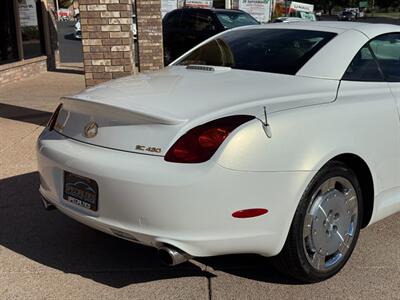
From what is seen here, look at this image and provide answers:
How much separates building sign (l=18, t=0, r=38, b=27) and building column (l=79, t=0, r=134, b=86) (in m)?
7.70

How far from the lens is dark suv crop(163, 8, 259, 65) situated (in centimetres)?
1370

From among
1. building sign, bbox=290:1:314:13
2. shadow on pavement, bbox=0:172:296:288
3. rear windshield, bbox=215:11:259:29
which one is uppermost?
rear windshield, bbox=215:11:259:29

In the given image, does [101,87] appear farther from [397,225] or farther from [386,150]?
[397,225]

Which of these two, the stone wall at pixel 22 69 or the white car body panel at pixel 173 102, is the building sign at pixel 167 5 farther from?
the white car body panel at pixel 173 102

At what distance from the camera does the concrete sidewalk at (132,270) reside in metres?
3.38

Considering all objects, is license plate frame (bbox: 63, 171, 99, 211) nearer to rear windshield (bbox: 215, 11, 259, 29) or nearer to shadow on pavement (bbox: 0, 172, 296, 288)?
shadow on pavement (bbox: 0, 172, 296, 288)

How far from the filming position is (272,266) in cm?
355

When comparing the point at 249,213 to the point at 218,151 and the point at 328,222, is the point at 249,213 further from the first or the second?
the point at 328,222

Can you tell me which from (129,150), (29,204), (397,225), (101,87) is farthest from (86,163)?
(397,225)

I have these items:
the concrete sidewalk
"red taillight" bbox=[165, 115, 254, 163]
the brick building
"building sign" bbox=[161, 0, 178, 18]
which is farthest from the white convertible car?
"building sign" bbox=[161, 0, 178, 18]

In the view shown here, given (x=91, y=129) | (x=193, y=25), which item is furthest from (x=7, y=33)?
(x=91, y=129)

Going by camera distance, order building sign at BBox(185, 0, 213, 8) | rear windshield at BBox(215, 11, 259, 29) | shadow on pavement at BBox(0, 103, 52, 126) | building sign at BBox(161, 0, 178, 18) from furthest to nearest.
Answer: building sign at BBox(185, 0, 213, 8)
building sign at BBox(161, 0, 178, 18)
rear windshield at BBox(215, 11, 259, 29)
shadow on pavement at BBox(0, 103, 52, 126)

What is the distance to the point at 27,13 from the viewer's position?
569 inches

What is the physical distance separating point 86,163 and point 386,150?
6.33ft
